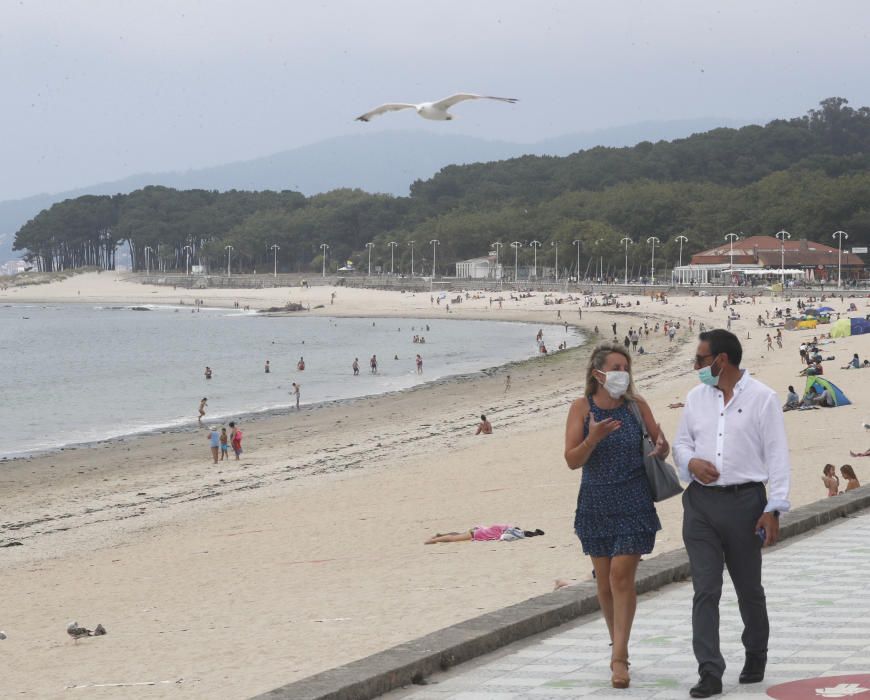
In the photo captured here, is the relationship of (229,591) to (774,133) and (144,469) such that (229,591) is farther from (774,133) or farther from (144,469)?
(774,133)

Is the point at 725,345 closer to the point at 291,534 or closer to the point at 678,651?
the point at 678,651

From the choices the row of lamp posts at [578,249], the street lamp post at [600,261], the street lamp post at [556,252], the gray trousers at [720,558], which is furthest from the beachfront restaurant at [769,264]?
the gray trousers at [720,558]

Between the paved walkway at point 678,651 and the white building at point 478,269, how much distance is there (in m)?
131

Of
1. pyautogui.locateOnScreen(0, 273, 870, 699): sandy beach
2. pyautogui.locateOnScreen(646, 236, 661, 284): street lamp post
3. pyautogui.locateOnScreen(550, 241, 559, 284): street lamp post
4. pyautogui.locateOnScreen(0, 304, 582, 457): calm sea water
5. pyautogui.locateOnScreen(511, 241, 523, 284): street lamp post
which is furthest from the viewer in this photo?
pyautogui.locateOnScreen(511, 241, 523, 284): street lamp post

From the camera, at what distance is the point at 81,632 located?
977 cm

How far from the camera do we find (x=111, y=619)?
10828 millimetres

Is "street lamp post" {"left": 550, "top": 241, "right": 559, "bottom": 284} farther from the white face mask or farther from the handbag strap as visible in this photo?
the white face mask

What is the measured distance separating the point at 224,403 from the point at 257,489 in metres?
19.1

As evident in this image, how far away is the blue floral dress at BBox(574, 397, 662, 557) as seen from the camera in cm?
574

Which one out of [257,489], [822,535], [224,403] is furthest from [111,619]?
[224,403]

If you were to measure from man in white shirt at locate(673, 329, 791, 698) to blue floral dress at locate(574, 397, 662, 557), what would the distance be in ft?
0.88

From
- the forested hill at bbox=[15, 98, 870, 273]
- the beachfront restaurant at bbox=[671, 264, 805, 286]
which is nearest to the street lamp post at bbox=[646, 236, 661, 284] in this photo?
the forested hill at bbox=[15, 98, 870, 273]

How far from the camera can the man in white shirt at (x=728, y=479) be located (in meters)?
5.46

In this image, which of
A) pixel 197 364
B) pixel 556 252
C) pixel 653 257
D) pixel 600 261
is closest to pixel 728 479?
pixel 197 364
